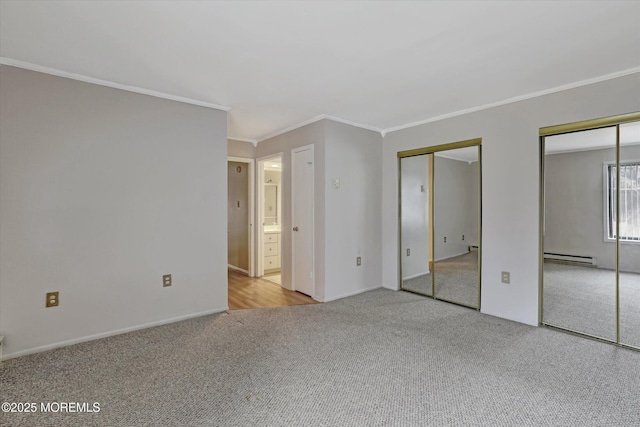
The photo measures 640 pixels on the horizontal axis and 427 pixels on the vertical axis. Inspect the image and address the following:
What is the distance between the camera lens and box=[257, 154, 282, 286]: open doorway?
5266mm

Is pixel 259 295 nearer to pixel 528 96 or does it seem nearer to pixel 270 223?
pixel 270 223

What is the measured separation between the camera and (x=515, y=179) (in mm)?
3314

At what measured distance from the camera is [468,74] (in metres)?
2.74

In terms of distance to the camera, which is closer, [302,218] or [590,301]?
[590,301]

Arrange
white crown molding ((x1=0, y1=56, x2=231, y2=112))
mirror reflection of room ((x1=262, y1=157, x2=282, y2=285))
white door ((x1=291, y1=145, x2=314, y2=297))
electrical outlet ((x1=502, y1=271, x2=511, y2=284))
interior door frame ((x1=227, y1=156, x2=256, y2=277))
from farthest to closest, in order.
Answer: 1. mirror reflection of room ((x1=262, y1=157, x2=282, y2=285))
2. interior door frame ((x1=227, y1=156, x2=256, y2=277))
3. white door ((x1=291, y1=145, x2=314, y2=297))
4. electrical outlet ((x1=502, y1=271, x2=511, y2=284))
5. white crown molding ((x1=0, y1=56, x2=231, y2=112))

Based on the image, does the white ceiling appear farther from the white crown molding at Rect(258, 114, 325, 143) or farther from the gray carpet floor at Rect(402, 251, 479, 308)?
the gray carpet floor at Rect(402, 251, 479, 308)

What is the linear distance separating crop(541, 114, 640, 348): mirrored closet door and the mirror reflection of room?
139 inches

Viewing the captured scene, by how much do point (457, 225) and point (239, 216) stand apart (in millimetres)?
3766

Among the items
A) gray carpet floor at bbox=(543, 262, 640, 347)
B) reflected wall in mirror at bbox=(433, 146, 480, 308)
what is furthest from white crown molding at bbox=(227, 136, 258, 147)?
gray carpet floor at bbox=(543, 262, 640, 347)

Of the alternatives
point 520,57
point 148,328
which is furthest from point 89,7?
point 520,57

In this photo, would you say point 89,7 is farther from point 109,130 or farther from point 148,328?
point 148,328

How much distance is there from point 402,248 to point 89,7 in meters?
4.06

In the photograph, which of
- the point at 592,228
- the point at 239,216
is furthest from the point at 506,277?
the point at 239,216

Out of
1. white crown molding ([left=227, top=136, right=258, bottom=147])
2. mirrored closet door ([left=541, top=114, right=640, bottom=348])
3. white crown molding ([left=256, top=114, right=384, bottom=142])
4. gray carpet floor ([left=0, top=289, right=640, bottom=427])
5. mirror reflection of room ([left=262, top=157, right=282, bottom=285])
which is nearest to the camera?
gray carpet floor ([left=0, top=289, right=640, bottom=427])
